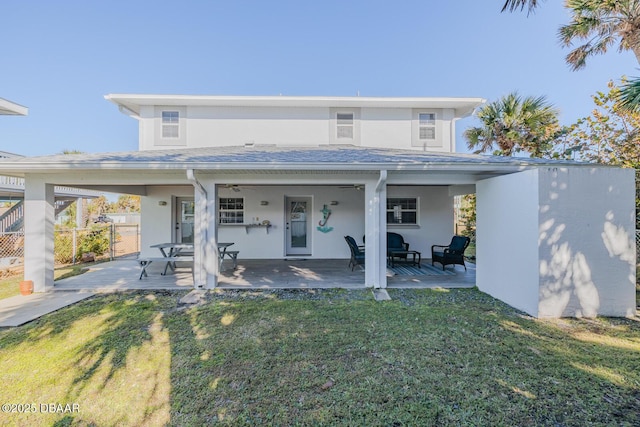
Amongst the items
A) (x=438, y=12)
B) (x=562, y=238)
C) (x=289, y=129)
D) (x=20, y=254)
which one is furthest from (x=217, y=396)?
(x=438, y=12)

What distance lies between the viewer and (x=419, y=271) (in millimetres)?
8312

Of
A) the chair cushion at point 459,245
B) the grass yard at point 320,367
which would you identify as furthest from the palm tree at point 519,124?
the grass yard at point 320,367

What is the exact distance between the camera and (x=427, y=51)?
15422mm

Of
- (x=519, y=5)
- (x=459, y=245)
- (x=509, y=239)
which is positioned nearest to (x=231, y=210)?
(x=459, y=245)

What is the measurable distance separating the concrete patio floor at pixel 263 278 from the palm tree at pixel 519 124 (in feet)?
20.1

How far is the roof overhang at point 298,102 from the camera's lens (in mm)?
9789

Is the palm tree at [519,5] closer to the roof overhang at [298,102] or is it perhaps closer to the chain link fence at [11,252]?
the roof overhang at [298,102]

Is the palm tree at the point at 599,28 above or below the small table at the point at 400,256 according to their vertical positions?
above

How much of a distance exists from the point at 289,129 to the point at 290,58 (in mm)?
8513

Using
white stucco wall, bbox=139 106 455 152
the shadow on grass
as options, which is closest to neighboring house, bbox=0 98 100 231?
white stucco wall, bbox=139 106 455 152

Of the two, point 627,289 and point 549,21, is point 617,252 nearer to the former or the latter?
point 627,289

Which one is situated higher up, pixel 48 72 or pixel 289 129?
pixel 48 72

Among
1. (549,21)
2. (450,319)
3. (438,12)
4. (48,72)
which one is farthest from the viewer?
(48,72)

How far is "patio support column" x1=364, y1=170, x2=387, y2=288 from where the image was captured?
6.46 m
